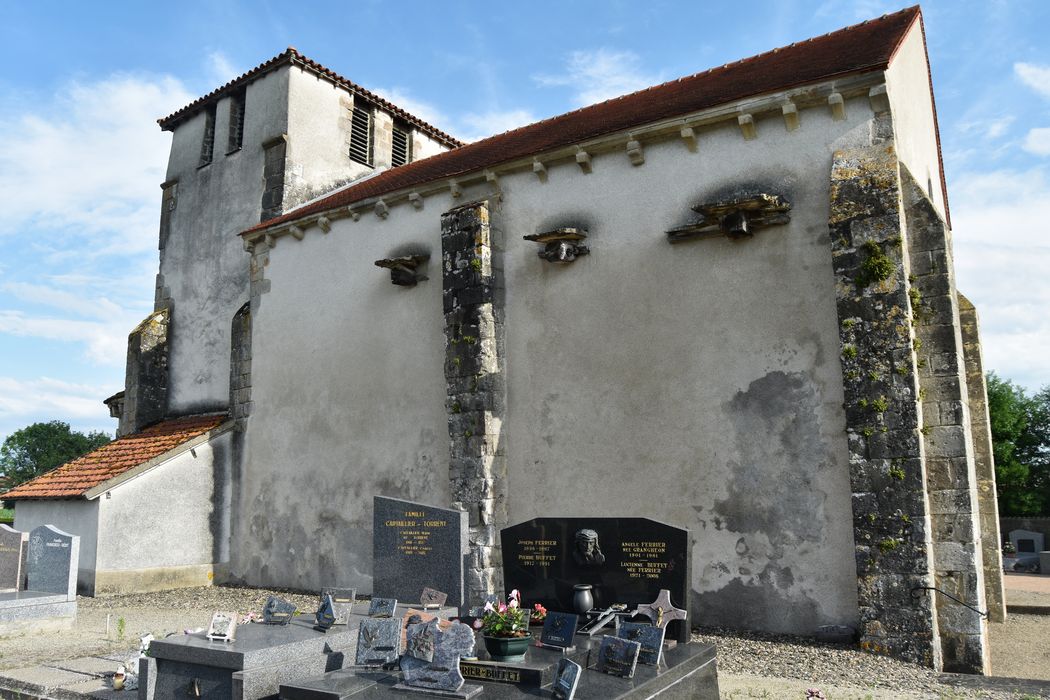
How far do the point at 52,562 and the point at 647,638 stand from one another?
8769 millimetres

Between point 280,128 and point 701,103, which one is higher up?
point 280,128

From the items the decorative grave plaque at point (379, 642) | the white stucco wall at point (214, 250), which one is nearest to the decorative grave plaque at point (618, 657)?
the decorative grave plaque at point (379, 642)

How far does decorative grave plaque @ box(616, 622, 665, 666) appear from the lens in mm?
5762

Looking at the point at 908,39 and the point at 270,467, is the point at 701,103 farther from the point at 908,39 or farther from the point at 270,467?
the point at 270,467

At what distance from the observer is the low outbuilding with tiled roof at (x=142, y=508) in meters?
13.0

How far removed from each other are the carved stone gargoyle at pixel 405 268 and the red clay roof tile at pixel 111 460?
5.09 m

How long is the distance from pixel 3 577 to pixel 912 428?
1172 cm

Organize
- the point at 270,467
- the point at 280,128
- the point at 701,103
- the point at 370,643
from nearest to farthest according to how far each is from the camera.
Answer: the point at 370,643
the point at 701,103
the point at 270,467
the point at 280,128

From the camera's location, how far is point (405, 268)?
12.5 meters

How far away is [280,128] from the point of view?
16562 millimetres

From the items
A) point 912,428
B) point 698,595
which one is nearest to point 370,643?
point 698,595

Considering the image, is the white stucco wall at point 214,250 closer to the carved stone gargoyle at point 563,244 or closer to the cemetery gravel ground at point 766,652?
the cemetery gravel ground at point 766,652

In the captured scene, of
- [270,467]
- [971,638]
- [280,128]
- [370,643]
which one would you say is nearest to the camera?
[370,643]

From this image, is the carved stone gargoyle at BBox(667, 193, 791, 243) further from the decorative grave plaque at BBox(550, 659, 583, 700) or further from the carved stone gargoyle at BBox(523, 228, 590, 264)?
the decorative grave plaque at BBox(550, 659, 583, 700)
